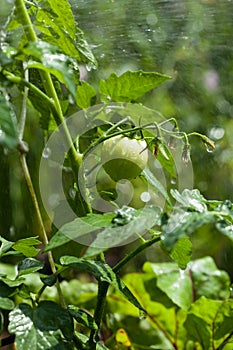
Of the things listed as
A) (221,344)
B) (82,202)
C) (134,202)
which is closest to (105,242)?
(82,202)

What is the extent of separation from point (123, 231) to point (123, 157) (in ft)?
0.50

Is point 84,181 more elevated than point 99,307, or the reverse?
point 84,181

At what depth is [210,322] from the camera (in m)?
0.98

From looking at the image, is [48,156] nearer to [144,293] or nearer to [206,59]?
[144,293]

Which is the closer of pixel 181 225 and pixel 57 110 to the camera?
pixel 181 225

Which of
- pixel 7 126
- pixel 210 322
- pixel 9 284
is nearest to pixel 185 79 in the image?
pixel 210 322

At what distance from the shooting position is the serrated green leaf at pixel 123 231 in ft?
1.60

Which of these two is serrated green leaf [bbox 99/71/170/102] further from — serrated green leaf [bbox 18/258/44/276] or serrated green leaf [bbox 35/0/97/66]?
serrated green leaf [bbox 18/258/44/276]

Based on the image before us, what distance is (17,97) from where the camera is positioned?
112cm

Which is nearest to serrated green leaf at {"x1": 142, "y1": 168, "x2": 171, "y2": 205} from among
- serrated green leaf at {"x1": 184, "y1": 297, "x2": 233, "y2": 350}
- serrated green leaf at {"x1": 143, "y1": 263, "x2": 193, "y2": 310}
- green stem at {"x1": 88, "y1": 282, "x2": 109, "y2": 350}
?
green stem at {"x1": 88, "y1": 282, "x2": 109, "y2": 350}

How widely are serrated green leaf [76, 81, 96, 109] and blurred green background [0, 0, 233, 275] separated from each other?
803 mm

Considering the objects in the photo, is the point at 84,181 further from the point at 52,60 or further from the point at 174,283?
the point at 174,283

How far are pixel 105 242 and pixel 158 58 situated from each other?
4.81 feet

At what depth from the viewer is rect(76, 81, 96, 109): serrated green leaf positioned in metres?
0.71
